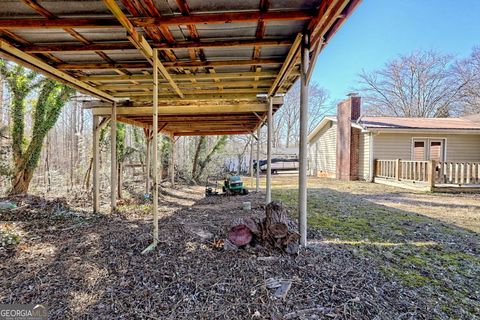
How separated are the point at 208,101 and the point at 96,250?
Result: 434 cm

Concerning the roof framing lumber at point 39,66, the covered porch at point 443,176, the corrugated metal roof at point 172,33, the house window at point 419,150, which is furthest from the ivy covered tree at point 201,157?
the house window at point 419,150

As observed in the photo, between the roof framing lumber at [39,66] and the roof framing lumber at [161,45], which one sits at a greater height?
the roof framing lumber at [161,45]

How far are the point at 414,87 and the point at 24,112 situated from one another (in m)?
29.4

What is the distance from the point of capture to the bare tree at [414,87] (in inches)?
918

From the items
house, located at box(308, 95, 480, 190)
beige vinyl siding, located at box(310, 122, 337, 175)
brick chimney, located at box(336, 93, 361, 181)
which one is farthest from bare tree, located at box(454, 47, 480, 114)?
brick chimney, located at box(336, 93, 361, 181)

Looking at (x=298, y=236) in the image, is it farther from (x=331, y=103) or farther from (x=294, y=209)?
(x=331, y=103)

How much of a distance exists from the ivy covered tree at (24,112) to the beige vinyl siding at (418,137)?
1302cm

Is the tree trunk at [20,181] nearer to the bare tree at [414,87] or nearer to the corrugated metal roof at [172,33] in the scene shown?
the corrugated metal roof at [172,33]

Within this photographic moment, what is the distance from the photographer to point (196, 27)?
3254 mm

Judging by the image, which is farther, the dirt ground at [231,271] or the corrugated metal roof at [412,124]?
the corrugated metal roof at [412,124]

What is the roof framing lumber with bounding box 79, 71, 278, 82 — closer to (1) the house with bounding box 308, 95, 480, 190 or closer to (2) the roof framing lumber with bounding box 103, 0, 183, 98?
(2) the roof framing lumber with bounding box 103, 0, 183, 98

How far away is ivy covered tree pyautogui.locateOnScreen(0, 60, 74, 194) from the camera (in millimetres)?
7430

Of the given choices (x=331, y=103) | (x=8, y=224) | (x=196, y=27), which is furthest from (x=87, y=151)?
(x=331, y=103)

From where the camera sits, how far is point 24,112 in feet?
25.1
